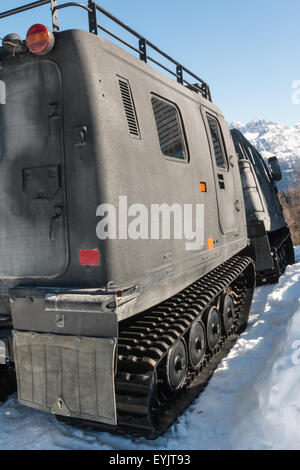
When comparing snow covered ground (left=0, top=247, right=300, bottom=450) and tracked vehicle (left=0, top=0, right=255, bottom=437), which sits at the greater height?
tracked vehicle (left=0, top=0, right=255, bottom=437)

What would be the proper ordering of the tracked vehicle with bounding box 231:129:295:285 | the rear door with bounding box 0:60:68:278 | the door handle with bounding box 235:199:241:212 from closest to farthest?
1. the rear door with bounding box 0:60:68:278
2. the door handle with bounding box 235:199:241:212
3. the tracked vehicle with bounding box 231:129:295:285

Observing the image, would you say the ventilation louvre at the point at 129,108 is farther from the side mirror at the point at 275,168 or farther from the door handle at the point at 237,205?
the side mirror at the point at 275,168

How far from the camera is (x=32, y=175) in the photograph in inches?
126

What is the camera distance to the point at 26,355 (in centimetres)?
318

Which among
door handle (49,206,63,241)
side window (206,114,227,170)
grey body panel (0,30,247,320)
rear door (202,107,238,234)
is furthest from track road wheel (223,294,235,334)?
door handle (49,206,63,241)

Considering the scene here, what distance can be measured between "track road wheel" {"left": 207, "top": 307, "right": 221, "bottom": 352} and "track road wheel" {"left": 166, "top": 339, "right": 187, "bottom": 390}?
3.02 ft

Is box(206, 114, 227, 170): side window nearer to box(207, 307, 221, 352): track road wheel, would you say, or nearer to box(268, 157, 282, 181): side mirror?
box(207, 307, 221, 352): track road wheel

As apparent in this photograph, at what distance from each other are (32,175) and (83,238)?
706 millimetres

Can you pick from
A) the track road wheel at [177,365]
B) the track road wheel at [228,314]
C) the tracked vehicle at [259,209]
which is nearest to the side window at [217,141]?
the track road wheel at [228,314]

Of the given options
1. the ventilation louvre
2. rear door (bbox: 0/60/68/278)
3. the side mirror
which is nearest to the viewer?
rear door (bbox: 0/60/68/278)

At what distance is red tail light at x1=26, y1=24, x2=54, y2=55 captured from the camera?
3043 mm

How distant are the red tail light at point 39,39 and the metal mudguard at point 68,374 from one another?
2265 millimetres

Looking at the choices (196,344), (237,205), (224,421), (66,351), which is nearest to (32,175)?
(66,351)

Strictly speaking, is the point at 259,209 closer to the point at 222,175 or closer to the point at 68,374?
the point at 222,175
